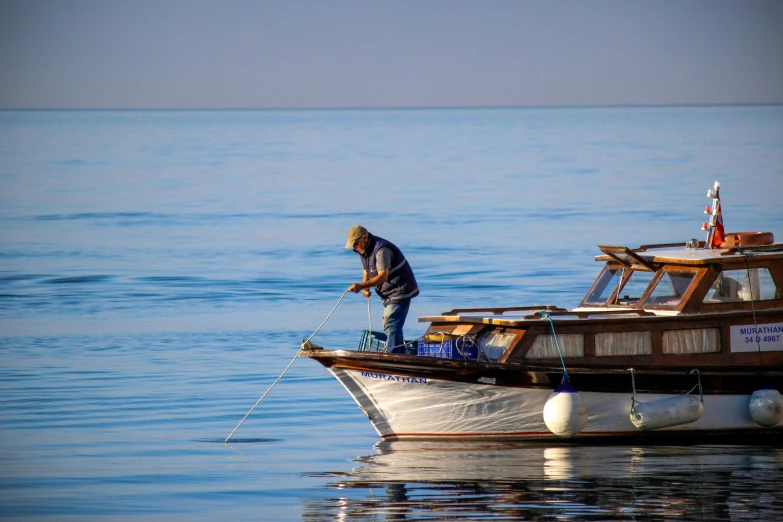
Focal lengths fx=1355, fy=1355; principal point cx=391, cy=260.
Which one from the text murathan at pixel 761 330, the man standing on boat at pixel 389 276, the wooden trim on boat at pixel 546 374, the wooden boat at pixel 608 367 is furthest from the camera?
the man standing on boat at pixel 389 276

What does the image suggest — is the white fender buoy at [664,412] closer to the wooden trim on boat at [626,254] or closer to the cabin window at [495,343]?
the cabin window at [495,343]

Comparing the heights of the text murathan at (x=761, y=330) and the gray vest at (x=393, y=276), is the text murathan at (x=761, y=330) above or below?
below

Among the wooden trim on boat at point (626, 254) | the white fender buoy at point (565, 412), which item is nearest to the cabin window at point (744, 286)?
the wooden trim on boat at point (626, 254)

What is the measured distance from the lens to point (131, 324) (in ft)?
82.0

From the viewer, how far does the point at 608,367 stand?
48.4 ft

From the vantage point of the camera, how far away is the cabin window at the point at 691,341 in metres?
15.0

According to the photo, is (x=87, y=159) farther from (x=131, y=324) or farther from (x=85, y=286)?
(x=131, y=324)

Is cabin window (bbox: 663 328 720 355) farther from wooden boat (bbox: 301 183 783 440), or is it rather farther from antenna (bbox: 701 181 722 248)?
antenna (bbox: 701 181 722 248)

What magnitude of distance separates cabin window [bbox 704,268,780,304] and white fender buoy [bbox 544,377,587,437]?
6.80 ft

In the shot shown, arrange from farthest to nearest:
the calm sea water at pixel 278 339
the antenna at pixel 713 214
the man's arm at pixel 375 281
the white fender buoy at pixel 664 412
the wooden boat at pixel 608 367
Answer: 1. the antenna at pixel 713 214
2. the man's arm at pixel 375 281
3. the white fender buoy at pixel 664 412
4. the wooden boat at pixel 608 367
5. the calm sea water at pixel 278 339

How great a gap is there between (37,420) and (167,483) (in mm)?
3738

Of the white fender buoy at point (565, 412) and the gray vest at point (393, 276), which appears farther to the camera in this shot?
the gray vest at point (393, 276)

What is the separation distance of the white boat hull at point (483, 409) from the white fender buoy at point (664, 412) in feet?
0.50

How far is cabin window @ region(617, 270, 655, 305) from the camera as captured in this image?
16.1 metres
